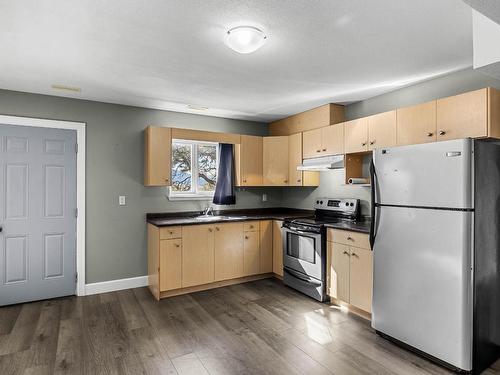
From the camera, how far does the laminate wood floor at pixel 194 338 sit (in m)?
2.31

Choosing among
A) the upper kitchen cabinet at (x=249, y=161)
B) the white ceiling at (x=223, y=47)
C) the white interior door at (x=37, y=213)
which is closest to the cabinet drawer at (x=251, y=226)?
the upper kitchen cabinet at (x=249, y=161)

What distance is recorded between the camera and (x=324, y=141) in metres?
4.02

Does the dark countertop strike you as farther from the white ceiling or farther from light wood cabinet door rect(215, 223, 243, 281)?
the white ceiling

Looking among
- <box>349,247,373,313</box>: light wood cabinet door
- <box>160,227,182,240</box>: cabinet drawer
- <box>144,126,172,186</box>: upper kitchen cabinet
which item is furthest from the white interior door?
<box>349,247,373,313</box>: light wood cabinet door

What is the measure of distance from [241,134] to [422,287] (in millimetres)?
3380

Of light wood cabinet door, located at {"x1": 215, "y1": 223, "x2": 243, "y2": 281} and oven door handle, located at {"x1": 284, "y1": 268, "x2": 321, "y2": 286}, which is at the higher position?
light wood cabinet door, located at {"x1": 215, "y1": 223, "x2": 243, "y2": 281}

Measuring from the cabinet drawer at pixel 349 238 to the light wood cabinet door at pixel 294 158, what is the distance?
48.0 inches

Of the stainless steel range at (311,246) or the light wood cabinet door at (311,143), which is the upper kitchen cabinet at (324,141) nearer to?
the light wood cabinet door at (311,143)

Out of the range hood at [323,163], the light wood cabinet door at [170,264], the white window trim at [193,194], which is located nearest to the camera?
the light wood cabinet door at [170,264]

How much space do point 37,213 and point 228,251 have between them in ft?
7.72

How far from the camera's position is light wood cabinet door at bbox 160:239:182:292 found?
3.67 m

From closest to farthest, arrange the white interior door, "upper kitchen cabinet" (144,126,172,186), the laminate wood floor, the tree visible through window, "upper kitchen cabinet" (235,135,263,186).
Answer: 1. the laminate wood floor
2. the white interior door
3. "upper kitchen cabinet" (144,126,172,186)
4. the tree visible through window
5. "upper kitchen cabinet" (235,135,263,186)

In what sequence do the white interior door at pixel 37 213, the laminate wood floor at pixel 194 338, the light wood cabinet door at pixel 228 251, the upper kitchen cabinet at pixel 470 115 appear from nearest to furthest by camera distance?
the laminate wood floor at pixel 194 338, the upper kitchen cabinet at pixel 470 115, the white interior door at pixel 37 213, the light wood cabinet door at pixel 228 251

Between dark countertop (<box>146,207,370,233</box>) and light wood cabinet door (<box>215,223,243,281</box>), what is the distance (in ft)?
0.41
